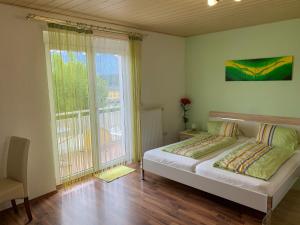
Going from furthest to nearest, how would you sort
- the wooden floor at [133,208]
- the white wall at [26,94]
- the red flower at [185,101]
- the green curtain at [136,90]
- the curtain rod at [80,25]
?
the red flower at [185,101], the green curtain at [136,90], the curtain rod at [80,25], the white wall at [26,94], the wooden floor at [133,208]

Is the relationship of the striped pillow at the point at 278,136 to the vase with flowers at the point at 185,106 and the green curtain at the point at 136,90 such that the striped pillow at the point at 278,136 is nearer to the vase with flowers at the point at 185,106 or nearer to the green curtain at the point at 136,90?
the vase with flowers at the point at 185,106

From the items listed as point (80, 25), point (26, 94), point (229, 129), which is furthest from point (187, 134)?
point (26, 94)

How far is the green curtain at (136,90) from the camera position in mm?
3932

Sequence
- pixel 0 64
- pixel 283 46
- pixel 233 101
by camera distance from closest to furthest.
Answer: pixel 0 64 < pixel 283 46 < pixel 233 101

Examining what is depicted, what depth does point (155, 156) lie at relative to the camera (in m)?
3.36

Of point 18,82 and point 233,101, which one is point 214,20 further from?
point 18,82

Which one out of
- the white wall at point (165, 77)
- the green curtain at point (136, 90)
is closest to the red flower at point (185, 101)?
the white wall at point (165, 77)

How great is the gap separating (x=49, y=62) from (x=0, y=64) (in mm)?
563

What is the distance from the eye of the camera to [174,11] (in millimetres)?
3066

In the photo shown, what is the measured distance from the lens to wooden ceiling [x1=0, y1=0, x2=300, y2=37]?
2.72m

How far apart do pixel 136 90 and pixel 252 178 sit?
91.7 inches

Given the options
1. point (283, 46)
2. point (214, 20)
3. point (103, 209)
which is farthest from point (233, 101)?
point (103, 209)

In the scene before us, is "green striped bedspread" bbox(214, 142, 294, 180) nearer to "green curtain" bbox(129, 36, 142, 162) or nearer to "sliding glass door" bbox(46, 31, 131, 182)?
"green curtain" bbox(129, 36, 142, 162)

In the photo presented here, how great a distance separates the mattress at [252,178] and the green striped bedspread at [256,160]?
5 cm
